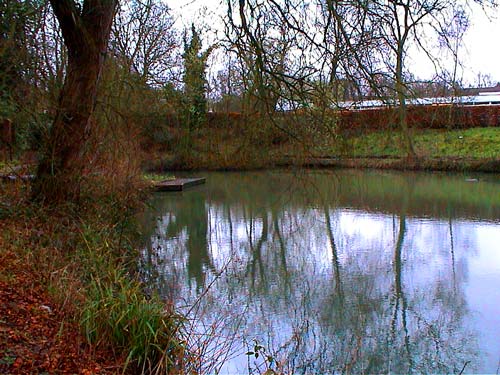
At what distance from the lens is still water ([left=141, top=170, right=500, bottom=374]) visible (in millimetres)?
3559

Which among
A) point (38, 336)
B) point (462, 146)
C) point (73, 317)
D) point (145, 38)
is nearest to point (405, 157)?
point (145, 38)

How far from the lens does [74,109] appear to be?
203 inches

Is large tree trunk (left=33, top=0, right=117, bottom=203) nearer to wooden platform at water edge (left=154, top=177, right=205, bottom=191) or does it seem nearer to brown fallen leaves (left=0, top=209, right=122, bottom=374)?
brown fallen leaves (left=0, top=209, right=122, bottom=374)

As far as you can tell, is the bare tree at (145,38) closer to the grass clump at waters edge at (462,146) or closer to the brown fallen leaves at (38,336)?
the brown fallen leaves at (38,336)

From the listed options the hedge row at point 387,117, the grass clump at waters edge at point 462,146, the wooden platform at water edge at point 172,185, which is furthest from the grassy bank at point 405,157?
the hedge row at point 387,117

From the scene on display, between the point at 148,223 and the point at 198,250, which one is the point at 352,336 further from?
the point at 148,223

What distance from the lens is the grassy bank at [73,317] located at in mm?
2365

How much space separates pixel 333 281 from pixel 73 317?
114 inches

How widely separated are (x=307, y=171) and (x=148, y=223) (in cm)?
426

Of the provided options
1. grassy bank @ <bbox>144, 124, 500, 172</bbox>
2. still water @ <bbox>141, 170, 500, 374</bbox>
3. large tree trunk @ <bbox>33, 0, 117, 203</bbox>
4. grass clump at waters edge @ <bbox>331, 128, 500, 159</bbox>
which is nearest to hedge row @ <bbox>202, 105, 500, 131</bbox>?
still water @ <bbox>141, 170, 500, 374</bbox>

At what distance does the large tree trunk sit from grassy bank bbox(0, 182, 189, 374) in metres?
1.03

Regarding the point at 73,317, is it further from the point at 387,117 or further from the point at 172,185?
the point at 172,185

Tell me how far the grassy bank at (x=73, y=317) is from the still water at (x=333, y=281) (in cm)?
35

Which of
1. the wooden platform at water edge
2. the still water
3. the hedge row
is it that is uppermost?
the hedge row
